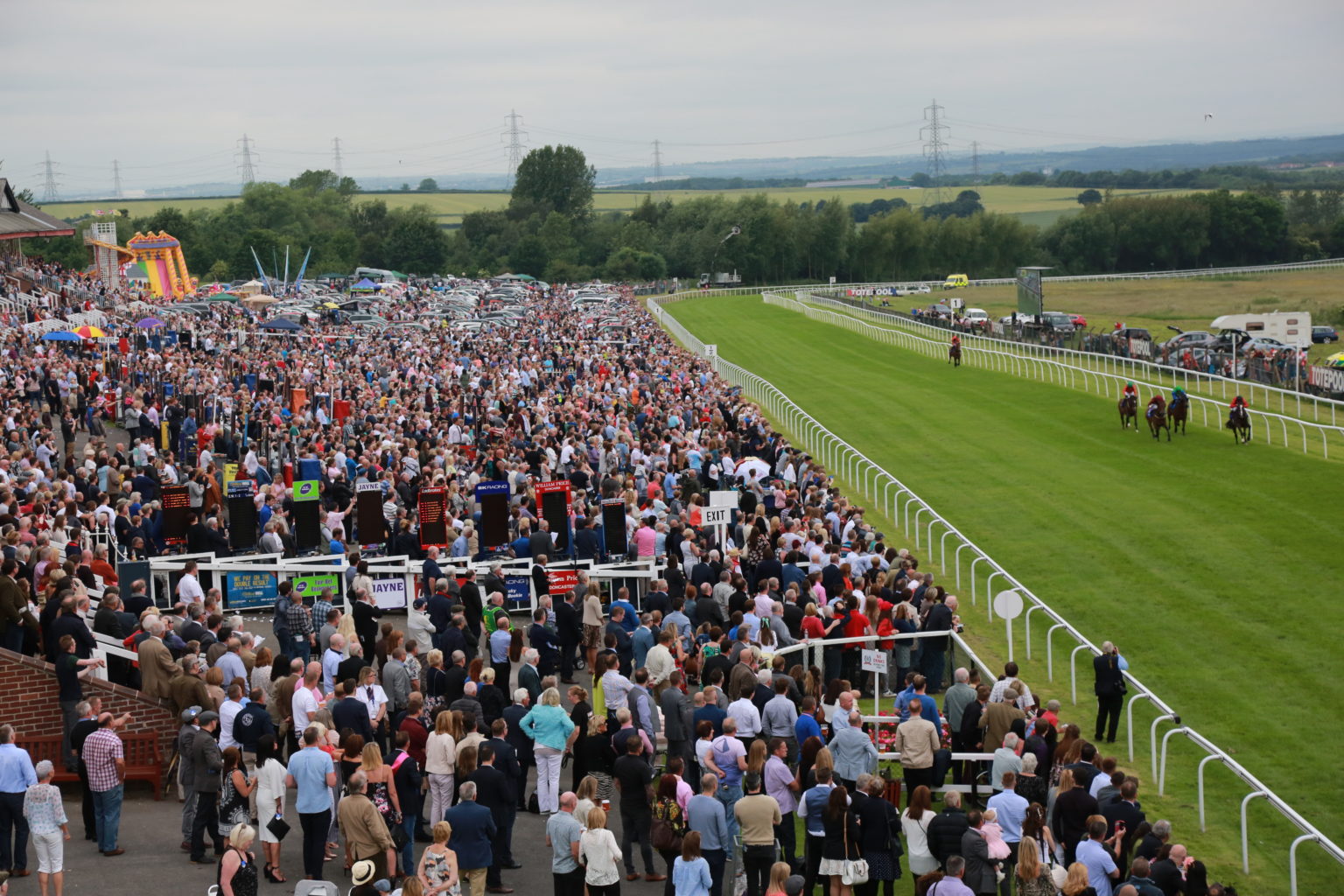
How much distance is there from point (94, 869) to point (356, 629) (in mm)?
4520

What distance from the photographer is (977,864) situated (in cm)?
904

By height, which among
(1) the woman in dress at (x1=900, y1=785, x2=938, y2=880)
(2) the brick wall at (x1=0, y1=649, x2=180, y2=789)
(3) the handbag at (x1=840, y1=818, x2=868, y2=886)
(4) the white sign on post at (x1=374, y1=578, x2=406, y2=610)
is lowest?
(3) the handbag at (x1=840, y1=818, x2=868, y2=886)

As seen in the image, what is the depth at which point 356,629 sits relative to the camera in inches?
559

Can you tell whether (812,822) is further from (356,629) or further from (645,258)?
(645,258)

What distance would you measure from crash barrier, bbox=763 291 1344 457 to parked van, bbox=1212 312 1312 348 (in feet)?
18.9

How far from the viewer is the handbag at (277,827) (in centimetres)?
976

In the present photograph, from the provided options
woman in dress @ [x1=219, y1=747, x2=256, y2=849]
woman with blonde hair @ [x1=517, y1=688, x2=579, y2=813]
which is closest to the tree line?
woman with blonde hair @ [x1=517, y1=688, x2=579, y2=813]

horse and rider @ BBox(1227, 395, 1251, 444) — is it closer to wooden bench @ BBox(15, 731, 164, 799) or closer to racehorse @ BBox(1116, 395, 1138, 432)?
racehorse @ BBox(1116, 395, 1138, 432)

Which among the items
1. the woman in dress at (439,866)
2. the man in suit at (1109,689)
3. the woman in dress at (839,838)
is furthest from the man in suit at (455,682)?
the man in suit at (1109,689)

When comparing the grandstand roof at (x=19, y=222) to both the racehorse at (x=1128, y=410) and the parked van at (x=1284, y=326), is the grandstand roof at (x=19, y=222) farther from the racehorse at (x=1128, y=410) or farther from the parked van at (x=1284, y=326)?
the parked van at (x=1284, y=326)

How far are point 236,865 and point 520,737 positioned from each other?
320 centimetres

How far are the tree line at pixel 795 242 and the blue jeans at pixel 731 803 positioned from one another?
100041 millimetres

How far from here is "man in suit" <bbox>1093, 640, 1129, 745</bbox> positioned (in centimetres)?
1276

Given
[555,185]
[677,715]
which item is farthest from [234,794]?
[555,185]
